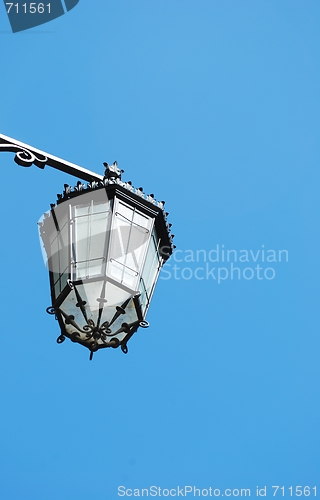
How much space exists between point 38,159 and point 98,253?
1074 mm

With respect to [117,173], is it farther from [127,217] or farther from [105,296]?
[105,296]

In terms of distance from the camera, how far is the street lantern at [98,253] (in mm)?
5586

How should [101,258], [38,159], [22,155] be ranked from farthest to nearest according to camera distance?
[38,159] < [22,155] < [101,258]

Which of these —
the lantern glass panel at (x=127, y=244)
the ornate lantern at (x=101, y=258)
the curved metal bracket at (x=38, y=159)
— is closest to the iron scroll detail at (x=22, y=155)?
the curved metal bracket at (x=38, y=159)

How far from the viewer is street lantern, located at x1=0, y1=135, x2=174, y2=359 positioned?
559 cm

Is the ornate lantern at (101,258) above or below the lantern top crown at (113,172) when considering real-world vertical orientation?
below

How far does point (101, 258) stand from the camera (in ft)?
18.1

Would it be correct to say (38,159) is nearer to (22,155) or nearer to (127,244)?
(22,155)

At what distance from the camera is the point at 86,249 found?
18.7ft

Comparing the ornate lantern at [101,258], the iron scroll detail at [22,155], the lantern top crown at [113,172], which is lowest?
the ornate lantern at [101,258]

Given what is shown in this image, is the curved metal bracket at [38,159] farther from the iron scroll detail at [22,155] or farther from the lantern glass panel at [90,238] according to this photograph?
the lantern glass panel at [90,238]

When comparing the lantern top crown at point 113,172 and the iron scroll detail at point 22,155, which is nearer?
the iron scroll detail at point 22,155

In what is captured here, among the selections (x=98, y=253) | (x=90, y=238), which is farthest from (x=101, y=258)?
(x=90, y=238)

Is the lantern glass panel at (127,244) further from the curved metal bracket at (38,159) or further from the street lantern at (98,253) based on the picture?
the curved metal bracket at (38,159)
